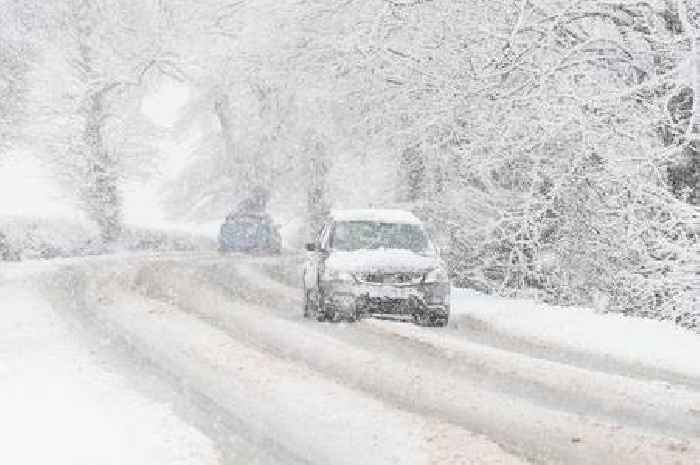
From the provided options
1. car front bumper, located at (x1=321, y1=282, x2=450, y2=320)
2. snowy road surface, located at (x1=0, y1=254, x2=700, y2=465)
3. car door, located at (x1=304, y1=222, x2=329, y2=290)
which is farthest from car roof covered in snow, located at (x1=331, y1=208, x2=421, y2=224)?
car front bumper, located at (x1=321, y1=282, x2=450, y2=320)

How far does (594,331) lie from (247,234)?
24911mm

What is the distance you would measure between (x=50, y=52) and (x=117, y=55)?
8.10 ft

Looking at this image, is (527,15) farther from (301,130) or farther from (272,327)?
(301,130)

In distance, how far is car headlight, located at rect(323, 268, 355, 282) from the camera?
54.0 feet

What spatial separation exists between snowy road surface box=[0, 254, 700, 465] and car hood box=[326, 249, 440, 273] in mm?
861

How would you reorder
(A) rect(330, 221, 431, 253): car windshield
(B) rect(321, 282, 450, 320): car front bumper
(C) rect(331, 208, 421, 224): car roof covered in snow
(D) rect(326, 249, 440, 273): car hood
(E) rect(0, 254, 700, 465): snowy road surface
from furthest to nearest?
(C) rect(331, 208, 421, 224): car roof covered in snow < (A) rect(330, 221, 431, 253): car windshield < (D) rect(326, 249, 440, 273): car hood < (B) rect(321, 282, 450, 320): car front bumper < (E) rect(0, 254, 700, 465): snowy road surface

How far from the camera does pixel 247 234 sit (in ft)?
130

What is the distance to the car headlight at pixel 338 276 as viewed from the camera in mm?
16469

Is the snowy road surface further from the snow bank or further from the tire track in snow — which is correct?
the snow bank

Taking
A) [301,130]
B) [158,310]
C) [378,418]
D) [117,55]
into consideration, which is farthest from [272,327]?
[117,55]

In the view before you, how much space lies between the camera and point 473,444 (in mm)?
8305

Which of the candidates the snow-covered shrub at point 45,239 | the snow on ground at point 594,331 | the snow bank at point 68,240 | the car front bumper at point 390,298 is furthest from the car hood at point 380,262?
the snow-covered shrub at point 45,239

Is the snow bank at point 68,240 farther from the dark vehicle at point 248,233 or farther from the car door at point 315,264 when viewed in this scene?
the car door at point 315,264

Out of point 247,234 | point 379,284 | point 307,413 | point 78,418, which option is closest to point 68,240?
point 247,234
